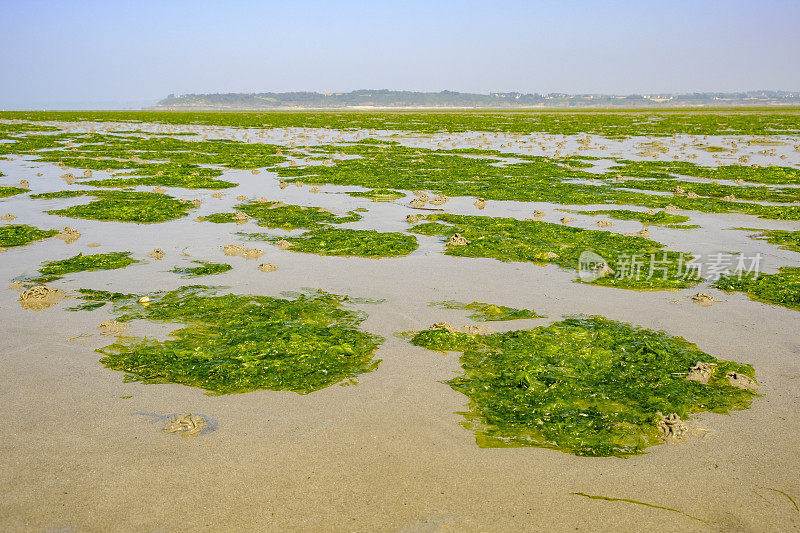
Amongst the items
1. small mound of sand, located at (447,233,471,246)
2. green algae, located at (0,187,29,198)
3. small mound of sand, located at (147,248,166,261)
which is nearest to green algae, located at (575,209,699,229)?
small mound of sand, located at (447,233,471,246)

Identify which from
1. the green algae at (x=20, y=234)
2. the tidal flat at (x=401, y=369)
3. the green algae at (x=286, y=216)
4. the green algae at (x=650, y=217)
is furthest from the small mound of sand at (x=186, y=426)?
the green algae at (x=650, y=217)

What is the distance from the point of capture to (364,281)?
9.52 m

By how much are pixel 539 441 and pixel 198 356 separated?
3978 mm

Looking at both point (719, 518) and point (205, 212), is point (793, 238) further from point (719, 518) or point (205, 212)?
point (205, 212)

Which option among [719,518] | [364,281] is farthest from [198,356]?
[719,518]

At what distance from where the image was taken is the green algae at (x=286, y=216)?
13.8m

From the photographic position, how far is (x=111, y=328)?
721cm

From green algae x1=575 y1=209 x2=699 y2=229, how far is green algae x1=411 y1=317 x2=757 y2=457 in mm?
7588

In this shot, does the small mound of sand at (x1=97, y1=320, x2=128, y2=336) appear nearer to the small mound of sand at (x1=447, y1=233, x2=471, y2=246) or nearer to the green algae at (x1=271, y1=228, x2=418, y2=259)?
the green algae at (x1=271, y1=228, x2=418, y2=259)

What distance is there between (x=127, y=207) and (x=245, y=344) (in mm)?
10580

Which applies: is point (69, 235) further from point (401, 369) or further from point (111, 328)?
point (401, 369)

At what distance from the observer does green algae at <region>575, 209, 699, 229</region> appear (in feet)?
45.7

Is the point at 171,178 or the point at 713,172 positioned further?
the point at 713,172

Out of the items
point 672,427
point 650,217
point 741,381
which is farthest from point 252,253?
point 650,217
